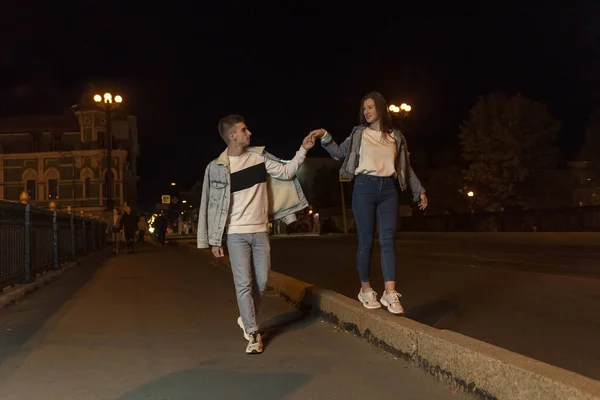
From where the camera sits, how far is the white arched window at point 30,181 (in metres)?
59.8

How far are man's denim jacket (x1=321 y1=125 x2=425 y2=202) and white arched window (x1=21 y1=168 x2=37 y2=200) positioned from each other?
59.6m

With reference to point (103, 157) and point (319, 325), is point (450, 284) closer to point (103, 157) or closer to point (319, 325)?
point (319, 325)

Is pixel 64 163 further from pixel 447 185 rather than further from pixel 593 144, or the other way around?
pixel 593 144

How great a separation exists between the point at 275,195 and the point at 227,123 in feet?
2.63

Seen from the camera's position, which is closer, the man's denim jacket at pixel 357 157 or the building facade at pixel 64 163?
the man's denim jacket at pixel 357 157

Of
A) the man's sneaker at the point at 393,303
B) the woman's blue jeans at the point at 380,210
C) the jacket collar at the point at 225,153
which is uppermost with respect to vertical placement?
the jacket collar at the point at 225,153

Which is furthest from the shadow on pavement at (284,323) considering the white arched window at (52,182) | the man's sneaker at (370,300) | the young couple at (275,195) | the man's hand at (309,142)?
the white arched window at (52,182)

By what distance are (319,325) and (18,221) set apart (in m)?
6.11

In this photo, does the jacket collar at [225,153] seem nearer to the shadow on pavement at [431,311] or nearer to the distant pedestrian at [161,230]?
→ the shadow on pavement at [431,311]

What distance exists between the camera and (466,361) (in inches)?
159

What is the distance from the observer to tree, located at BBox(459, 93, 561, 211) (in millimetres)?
37656

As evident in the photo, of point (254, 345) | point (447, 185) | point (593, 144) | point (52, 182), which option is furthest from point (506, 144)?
point (52, 182)

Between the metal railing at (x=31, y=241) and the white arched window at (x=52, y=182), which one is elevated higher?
the white arched window at (x=52, y=182)

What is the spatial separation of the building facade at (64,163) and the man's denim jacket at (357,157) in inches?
2183
